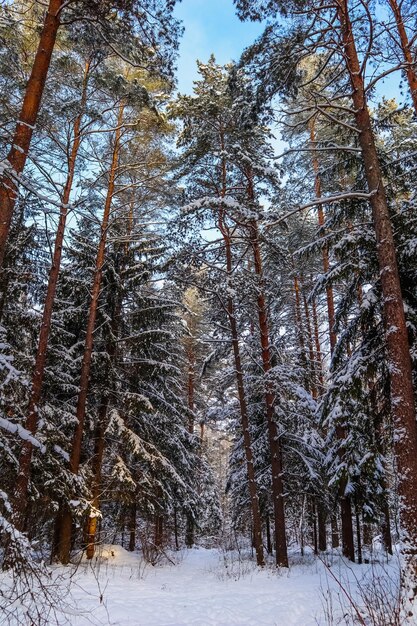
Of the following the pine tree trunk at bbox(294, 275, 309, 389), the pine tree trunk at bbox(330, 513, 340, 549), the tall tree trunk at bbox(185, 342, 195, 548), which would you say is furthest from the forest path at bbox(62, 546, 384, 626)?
the tall tree trunk at bbox(185, 342, 195, 548)

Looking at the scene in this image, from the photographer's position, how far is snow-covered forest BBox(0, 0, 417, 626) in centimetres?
584

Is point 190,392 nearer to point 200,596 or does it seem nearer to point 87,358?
point 87,358

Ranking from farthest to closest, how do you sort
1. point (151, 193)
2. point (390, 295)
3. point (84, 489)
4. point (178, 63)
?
point (151, 193) → point (84, 489) → point (178, 63) → point (390, 295)

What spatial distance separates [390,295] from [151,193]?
8149 mm

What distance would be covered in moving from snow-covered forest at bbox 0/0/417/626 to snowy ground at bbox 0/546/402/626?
84mm

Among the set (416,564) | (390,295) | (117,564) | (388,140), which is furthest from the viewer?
(388,140)

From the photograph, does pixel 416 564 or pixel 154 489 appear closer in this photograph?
pixel 416 564

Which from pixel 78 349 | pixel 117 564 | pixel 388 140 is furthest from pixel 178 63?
pixel 117 564

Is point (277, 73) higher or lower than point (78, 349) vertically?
higher

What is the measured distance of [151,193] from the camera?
39.4ft

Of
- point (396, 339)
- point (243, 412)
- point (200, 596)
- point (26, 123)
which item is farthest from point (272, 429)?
point (26, 123)

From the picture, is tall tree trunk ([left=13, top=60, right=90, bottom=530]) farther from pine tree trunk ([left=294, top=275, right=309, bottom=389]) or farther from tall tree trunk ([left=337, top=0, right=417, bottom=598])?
pine tree trunk ([left=294, top=275, right=309, bottom=389])

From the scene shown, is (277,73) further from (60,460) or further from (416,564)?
(60,460)

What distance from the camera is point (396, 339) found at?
19.1ft
